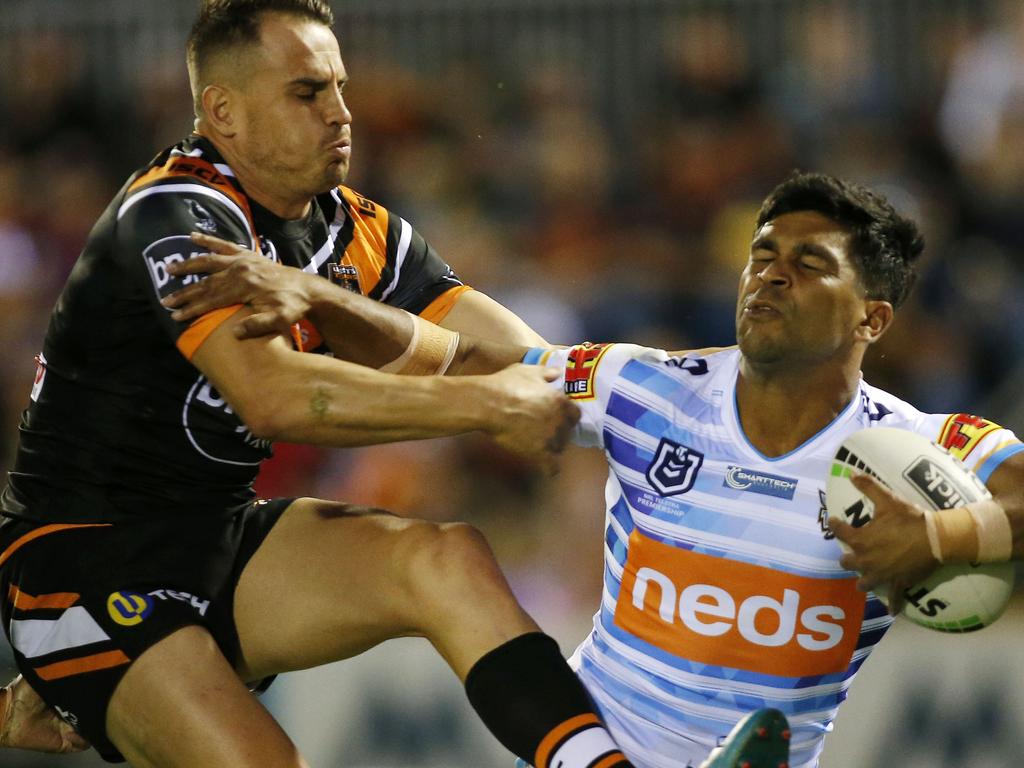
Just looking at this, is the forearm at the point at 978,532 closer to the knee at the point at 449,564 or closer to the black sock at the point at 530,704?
the black sock at the point at 530,704

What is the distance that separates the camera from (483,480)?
859cm

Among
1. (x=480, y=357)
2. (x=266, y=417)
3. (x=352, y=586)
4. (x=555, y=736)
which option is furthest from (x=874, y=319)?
(x=266, y=417)

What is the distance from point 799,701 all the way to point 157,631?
1857 mm

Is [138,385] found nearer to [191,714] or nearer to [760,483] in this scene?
[191,714]

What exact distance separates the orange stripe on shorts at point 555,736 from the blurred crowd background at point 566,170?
3237 millimetres

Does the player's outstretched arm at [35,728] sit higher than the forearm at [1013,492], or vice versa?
the forearm at [1013,492]

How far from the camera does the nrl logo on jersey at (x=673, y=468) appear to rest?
4516 millimetres

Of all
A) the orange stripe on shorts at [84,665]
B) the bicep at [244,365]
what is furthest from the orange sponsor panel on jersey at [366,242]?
the orange stripe on shorts at [84,665]

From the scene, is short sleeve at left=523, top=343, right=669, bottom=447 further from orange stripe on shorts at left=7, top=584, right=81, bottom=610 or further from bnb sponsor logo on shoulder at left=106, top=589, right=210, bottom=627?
orange stripe on shorts at left=7, top=584, right=81, bottom=610

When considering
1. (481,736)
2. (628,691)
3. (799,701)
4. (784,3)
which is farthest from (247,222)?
(784,3)

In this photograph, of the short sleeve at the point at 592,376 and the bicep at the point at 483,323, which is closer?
the short sleeve at the point at 592,376

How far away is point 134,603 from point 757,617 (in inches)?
70.1

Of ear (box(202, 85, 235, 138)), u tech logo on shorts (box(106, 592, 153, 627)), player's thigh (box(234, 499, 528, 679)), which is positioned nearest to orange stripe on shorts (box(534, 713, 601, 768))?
player's thigh (box(234, 499, 528, 679))

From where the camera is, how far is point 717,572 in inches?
174
